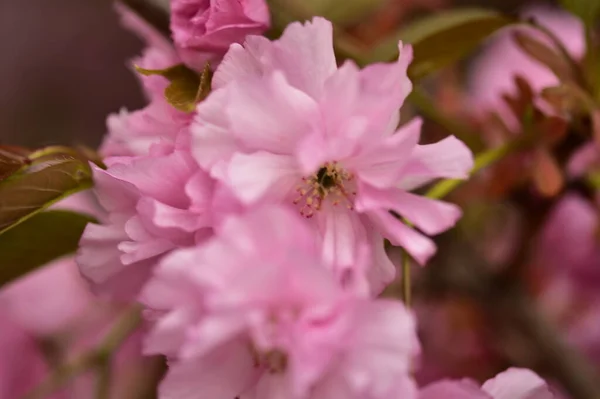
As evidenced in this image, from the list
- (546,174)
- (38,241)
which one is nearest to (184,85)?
(38,241)

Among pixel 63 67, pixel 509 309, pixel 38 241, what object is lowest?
pixel 63 67

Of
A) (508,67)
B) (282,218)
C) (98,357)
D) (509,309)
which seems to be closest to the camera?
(282,218)

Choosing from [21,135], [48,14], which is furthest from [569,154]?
[48,14]

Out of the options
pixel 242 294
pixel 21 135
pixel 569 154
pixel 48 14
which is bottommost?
pixel 21 135

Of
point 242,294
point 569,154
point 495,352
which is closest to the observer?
point 242,294

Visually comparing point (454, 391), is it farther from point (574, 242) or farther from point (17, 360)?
point (17, 360)

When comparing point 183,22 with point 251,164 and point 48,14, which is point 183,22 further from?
point 48,14

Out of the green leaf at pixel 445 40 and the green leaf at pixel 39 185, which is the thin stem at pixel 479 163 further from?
the green leaf at pixel 39 185
